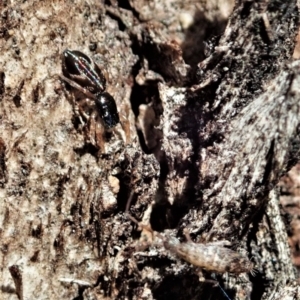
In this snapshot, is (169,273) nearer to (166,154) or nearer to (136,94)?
(166,154)

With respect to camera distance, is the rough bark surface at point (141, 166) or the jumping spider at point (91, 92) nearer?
the rough bark surface at point (141, 166)

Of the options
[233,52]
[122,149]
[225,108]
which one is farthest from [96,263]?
[233,52]

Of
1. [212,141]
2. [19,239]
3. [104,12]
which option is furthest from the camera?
[104,12]

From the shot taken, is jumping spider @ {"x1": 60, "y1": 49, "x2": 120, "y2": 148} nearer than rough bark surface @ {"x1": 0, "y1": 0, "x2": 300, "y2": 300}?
No

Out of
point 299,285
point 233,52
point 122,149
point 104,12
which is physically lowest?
point 299,285
